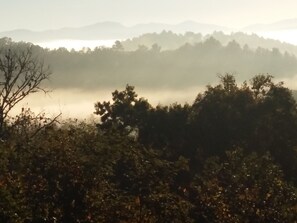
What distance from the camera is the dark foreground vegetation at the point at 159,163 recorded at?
25625mm

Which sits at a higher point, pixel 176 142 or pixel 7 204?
pixel 7 204

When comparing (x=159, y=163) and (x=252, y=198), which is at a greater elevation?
(x=252, y=198)

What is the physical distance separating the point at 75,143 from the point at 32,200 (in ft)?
27.4

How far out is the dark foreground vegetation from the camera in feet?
84.1

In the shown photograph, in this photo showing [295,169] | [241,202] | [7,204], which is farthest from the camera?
[295,169]

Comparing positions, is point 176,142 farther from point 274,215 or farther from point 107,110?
point 274,215

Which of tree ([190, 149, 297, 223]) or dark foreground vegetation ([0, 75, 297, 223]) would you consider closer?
tree ([190, 149, 297, 223])

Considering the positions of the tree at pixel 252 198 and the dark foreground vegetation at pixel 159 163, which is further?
the dark foreground vegetation at pixel 159 163

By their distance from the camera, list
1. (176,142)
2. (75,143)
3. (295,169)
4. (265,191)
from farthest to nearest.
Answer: (176,142) → (295,169) → (75,143) → (265,191)

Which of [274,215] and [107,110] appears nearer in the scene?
[274,215]

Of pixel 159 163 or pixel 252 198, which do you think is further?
pixel 159 163

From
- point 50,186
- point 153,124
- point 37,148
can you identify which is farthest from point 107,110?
point 50,186

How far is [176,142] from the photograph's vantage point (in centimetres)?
5600

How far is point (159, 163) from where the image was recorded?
3822cm
